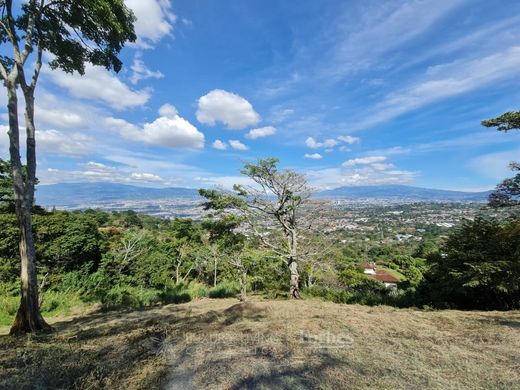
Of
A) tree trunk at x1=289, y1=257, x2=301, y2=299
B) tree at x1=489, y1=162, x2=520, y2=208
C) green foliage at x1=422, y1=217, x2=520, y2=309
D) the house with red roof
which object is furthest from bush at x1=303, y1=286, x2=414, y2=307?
the house with red roof

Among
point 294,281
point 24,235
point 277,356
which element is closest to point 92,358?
point 277,356

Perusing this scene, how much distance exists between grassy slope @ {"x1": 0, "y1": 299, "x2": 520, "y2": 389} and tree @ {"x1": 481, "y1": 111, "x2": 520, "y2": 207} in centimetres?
332

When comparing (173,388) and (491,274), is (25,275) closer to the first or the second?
(173,388)

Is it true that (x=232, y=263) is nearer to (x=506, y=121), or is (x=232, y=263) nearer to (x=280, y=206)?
(x=280, y=206)

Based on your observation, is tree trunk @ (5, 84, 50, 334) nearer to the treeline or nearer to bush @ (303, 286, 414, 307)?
the treeline

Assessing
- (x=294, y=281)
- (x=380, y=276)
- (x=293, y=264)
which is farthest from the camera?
(x=380, y=276)

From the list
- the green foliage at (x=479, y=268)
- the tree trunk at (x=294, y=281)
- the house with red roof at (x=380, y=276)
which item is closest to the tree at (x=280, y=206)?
the tree trunk at (x=294, y=281)

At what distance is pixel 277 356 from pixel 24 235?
5.04 m

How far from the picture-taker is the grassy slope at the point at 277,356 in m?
2.68

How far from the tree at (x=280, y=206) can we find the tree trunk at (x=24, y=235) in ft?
23.1

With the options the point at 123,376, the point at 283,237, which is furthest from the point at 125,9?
the point at 283,237

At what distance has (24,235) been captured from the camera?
17.5 ft

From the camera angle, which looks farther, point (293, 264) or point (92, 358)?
point (293, 264)

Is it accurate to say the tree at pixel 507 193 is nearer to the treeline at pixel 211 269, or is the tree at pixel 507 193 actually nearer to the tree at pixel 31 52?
the treeline at pixel 211 269
